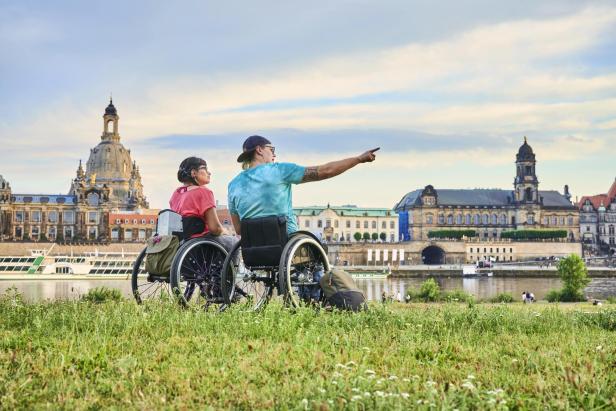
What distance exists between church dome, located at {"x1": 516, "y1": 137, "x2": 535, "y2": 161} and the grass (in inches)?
4751

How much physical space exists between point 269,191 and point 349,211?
116 meters

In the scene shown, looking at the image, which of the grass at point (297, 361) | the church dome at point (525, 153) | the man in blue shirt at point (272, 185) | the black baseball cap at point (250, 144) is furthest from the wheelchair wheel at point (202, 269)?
the church dome at point (525, 153)

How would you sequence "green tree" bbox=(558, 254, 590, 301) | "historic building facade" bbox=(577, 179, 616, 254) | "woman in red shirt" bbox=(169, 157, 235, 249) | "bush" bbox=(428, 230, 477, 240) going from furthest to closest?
"historic building facade" bbox=(577, 179, 616, 254) → "bush" bbox=(428, 230, 477, 240) → "green tree" bbox=(558, 254, 590, 301) → "woman in red shirt" bbox=(169, 157, 235, 249)

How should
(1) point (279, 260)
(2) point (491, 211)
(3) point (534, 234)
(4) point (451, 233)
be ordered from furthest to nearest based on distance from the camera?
(2) point (491, 211)
(3) point (534, 234)
(4) point (451, 233)
(1) point (279, 260)

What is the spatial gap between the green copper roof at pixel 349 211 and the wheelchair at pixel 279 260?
4370 inches

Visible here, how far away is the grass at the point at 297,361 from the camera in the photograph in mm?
4418

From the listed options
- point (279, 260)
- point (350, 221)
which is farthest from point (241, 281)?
point (350, 221)

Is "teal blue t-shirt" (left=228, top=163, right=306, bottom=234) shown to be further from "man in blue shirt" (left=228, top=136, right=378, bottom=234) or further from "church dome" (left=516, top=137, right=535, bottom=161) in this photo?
"church dome" (left=516, top=137, right=535, bottom=161)

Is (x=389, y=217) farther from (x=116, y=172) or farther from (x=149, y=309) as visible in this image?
(x=149, y=309)

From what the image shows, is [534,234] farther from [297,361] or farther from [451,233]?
[297,361]

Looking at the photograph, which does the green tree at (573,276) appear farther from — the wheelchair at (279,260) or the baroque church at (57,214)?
the baroque church at (57,214)

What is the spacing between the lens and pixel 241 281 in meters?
8.44

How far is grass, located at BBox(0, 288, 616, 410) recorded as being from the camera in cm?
442

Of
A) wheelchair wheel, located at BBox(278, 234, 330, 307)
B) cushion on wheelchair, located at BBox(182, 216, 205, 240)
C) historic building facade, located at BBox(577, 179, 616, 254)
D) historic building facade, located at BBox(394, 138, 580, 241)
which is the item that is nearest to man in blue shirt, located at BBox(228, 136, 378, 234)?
wheelchair wheel, located at BBox(278, 234, 330, 307)
